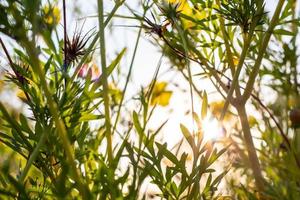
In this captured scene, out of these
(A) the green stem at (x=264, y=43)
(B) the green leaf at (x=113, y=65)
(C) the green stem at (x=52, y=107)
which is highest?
(A) the green stem at (x=264, y=43)

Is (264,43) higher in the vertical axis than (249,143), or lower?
higher

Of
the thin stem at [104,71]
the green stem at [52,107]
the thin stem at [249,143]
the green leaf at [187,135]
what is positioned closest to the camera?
the green stem at [52,107]

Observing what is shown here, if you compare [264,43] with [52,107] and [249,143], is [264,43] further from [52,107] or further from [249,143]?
[52,107]

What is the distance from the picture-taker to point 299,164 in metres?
0.54

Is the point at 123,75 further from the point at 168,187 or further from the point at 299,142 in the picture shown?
the point at 299,142

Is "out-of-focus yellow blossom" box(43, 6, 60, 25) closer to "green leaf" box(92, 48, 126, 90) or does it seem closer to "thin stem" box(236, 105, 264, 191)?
"green leaf" box(92, 48, 126, 90)

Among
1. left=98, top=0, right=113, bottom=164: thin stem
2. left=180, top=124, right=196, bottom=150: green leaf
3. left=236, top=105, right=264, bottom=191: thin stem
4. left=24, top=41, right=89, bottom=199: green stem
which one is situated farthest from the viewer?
left=236, top=105, right=264, bottom=191: thin stem

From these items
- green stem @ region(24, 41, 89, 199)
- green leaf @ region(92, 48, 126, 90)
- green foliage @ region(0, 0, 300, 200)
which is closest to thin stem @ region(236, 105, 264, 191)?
green foliage @ region(0, 0, 300, 200)

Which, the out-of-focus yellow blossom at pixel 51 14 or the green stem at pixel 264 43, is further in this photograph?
the green stem at pixel 264 43

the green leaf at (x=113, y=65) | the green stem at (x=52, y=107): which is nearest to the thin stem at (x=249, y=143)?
the green leaf at (x=113, y=65)

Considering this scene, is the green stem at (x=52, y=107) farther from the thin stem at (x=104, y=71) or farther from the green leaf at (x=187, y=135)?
the green leaf at (x=187, y=135)

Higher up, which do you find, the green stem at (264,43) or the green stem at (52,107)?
the green stem at (264,43)

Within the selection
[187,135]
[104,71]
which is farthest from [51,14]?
[187,135]

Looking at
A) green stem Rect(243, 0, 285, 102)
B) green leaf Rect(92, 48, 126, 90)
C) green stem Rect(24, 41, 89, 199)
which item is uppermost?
green stem Rect(243, 0, 285, 102)
